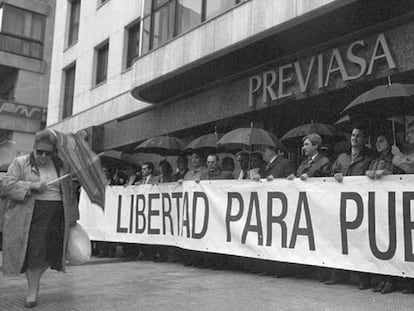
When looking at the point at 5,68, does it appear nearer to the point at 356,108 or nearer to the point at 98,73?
the point at 98,73

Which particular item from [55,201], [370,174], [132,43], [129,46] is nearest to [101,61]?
[129,46]

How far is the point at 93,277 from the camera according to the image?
6.80m

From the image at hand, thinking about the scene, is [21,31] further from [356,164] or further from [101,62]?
[356,164]

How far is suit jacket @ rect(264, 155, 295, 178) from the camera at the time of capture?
702 centimetres

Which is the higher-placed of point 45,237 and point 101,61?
point 101,61

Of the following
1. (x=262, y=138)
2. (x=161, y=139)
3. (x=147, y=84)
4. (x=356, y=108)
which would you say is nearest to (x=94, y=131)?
(x=147, y=84)

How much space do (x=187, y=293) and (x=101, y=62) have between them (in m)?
14.8

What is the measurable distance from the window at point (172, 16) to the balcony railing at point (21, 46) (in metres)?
17.1

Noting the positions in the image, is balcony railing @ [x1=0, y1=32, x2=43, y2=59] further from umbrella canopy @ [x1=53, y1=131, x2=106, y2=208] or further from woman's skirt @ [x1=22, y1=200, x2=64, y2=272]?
woman's skirt @ [x1=22, y1=200, x2=64, y2=272]

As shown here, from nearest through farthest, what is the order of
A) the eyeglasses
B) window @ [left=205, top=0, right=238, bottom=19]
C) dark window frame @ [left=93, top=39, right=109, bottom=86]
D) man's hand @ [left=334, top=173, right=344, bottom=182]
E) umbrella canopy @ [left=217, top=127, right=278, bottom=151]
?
the eyeglasses → man's hand @ [left=334, top=173, right=344, bottom=182] → umbrella canopy @ [left=217, top=127, right=278, bottom=151] → window @ [left=205, top=0, right=238, bottom=19] → dark window frame @ [left=93, top=39, right=109, bottom=86]

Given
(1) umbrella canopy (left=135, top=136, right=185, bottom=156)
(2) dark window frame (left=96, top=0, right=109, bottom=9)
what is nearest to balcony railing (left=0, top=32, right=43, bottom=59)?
(2) dark window frame (left=96, top=0, right=109, bottom=9)

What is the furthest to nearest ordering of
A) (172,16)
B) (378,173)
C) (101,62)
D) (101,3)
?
(101,3)
(101,62)
(172,16)
(378,173)

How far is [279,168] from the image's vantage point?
707 cm

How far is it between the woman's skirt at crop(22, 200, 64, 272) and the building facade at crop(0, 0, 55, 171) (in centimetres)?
2434
